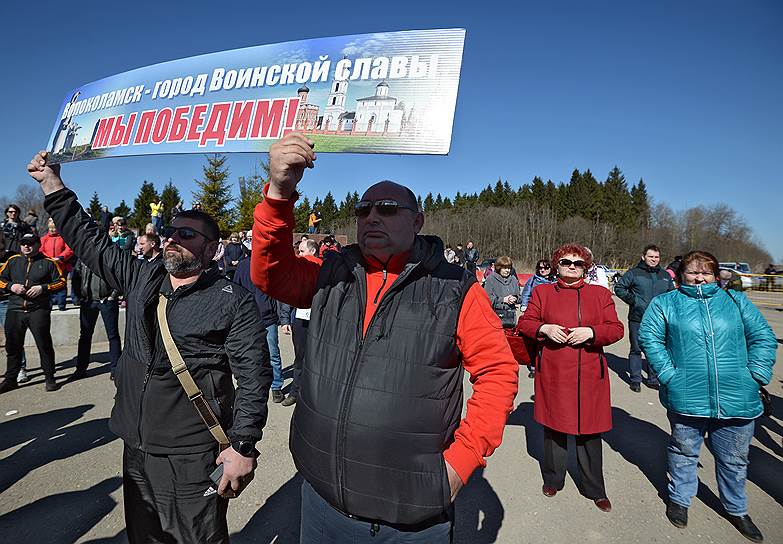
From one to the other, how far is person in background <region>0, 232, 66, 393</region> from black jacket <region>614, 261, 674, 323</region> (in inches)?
331

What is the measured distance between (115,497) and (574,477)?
4184mm

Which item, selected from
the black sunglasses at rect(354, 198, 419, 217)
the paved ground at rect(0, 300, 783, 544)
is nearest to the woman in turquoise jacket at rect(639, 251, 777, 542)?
the paved ground at rect(0, 300, 783, 544)

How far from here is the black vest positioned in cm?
165

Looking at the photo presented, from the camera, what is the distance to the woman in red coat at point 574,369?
3666 millimetres

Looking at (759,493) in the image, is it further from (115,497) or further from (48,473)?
(48,473)

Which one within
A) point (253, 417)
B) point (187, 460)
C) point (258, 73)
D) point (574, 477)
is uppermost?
point (258, 73)

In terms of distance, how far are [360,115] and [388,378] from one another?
120 centimetres

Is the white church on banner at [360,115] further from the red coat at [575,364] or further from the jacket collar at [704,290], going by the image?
the jacket collar at [704,290]

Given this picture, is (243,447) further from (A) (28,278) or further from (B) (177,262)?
(A) (28,278)

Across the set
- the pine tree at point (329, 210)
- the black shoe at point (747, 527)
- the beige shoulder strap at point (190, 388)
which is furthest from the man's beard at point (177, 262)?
the pine tree at point (329, 210)

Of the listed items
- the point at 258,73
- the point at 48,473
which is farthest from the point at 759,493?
the point at 48,473

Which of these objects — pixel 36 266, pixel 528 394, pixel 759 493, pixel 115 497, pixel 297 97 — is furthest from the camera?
pixel 528 394

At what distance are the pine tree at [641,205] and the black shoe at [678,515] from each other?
238 ft

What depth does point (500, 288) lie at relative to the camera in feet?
24.1
